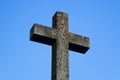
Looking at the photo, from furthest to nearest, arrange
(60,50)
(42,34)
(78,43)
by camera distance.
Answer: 1. (78,43)
2. (42,34)
3. (60,50)

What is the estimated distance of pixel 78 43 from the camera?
25.3 ft

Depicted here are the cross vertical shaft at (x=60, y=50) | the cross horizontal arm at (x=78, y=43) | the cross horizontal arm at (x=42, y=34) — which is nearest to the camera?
the cross vertical shaft at (x=60, y=50)

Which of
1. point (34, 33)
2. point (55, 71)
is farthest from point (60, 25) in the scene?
point (55, 71)

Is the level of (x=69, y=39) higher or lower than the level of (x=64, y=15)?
lower

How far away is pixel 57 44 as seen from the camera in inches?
285

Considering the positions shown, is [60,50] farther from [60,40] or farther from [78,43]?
[78,43]

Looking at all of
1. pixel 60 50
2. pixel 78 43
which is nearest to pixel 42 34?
pixel 60 50

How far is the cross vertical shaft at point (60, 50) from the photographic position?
6.79 m

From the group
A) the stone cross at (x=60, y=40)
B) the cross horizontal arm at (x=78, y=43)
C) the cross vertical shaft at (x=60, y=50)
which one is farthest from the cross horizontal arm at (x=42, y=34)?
the cross horizontal arm at (x=78, y=43)

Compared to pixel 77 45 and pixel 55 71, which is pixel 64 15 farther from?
pixel 55 71

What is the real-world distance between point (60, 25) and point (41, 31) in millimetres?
532

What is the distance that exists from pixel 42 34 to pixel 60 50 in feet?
2.04

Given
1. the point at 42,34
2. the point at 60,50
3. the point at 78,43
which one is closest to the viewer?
the point at 60,50

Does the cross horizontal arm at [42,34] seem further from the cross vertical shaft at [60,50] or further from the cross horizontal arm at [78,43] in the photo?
the cross horizontal arm at [78,43]
